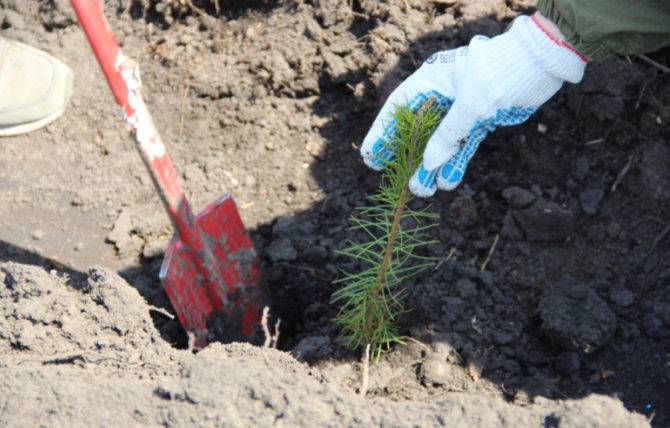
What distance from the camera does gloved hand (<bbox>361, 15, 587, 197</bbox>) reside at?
1.91 m

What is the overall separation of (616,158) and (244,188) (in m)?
1.50

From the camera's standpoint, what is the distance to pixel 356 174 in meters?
2.43

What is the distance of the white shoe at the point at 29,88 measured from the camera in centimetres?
266

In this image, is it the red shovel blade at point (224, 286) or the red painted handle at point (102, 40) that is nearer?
the red painted handle at point (102, 40)

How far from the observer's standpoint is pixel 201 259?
2.06 m

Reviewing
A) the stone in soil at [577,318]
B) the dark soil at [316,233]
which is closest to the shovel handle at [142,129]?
the dark soil at [316,233]

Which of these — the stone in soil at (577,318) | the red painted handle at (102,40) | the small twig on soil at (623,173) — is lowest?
the stone in soil at (577,318)

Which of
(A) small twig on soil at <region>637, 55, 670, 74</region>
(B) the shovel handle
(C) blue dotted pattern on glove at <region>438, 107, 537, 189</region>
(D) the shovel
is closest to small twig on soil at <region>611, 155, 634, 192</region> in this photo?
(A) small twig on soil at <region>637, 55, 670, 74</region>

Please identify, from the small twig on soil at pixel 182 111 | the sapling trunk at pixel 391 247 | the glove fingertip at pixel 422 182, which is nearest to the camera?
the sapling trunk at pixel 391 247

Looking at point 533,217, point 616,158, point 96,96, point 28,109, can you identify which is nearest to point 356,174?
point 533,217

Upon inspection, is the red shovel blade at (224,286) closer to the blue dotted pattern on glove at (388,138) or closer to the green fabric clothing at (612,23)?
the blue dotted pattern on glove at (388,138)

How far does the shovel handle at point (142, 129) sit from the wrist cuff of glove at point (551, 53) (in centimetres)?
124

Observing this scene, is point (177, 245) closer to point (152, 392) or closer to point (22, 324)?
point (22, 324)

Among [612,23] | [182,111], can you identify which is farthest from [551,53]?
[182,111]
